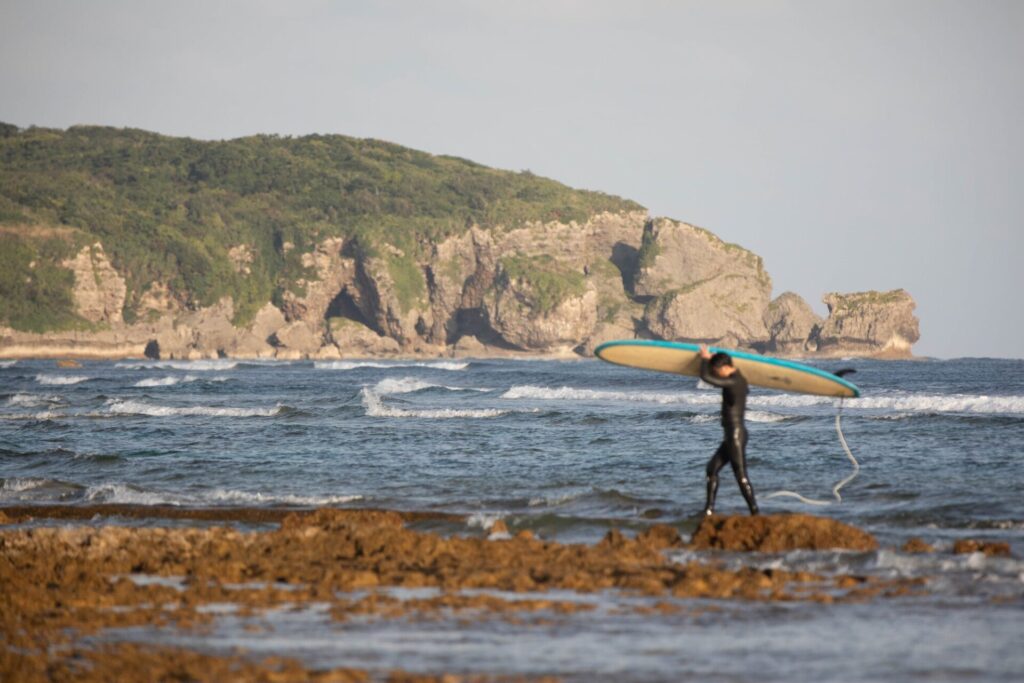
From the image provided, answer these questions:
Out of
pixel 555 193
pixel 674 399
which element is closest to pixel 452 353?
pixel 555 193

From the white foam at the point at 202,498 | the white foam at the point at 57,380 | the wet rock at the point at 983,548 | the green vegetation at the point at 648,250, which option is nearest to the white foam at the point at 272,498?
the white foam at the point at 202,498

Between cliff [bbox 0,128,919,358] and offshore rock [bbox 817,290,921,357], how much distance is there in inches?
6.7

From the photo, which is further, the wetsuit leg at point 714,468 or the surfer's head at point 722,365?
the wetsuit leg at point 714,468

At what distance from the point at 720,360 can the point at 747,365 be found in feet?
4.91

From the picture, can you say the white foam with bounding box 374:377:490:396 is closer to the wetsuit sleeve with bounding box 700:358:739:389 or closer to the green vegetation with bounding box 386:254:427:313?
the wetsuit sleeve with bounding box 700:358:739:389

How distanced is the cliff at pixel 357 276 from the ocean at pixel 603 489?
87759mm

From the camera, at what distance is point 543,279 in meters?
140

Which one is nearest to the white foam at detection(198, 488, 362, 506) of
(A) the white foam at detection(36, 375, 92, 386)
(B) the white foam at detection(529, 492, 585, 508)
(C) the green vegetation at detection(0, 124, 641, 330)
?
(B) the white foam at detection(529, 492, 585, 508)

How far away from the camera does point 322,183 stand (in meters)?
165

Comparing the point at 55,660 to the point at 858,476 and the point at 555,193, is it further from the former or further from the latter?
the point at 555,193

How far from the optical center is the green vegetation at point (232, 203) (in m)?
133

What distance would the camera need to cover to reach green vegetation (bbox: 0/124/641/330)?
133250 millimetres

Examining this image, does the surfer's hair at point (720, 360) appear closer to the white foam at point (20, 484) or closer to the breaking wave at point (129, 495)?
the breaking wave at point (129, 495)

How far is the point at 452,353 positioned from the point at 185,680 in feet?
447
